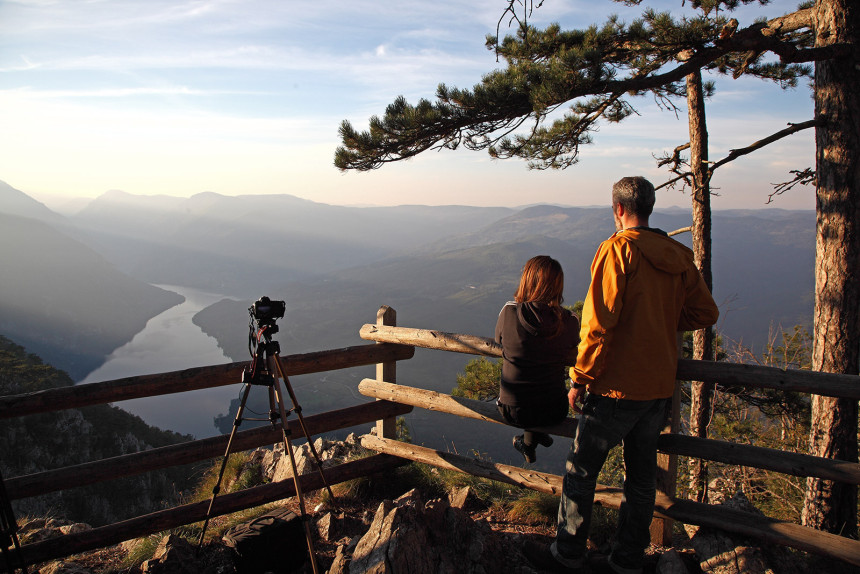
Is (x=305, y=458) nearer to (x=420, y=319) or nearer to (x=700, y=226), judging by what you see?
(x=700, y=226)

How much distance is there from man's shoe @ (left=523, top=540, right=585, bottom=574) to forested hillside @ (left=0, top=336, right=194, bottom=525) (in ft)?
126

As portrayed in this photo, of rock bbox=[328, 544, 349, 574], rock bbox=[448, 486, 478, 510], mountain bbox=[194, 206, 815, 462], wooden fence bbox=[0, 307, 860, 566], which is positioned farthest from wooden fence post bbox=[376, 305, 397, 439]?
mountain bbox=[194, 206, 815, 462]

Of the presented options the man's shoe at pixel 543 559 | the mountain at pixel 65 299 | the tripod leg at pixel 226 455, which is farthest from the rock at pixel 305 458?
the mountain at pixel 65 299

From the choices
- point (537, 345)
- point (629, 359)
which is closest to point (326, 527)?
point (537, 345)

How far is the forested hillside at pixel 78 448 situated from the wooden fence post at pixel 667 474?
38647 mm

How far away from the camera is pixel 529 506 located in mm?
4340

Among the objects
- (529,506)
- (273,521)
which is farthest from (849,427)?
(273,521)

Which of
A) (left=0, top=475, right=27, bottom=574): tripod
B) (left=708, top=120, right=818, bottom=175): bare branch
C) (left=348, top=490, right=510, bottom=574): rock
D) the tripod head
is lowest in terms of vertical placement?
(left=348, top=490, right=510, bottom=574): rock

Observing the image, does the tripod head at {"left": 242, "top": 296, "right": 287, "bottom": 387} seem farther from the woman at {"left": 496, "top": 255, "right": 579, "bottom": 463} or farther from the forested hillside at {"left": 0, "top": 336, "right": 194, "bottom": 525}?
the forested hillside at {"left": 0, "top": 336, "right": 194, "bottom": 525}

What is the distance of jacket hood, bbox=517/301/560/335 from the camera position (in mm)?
3240

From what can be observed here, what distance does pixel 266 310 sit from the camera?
12.1 feet

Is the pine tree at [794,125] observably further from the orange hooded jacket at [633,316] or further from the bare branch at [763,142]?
the orange hooded jacket at [633,316]

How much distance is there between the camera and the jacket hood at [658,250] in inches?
111

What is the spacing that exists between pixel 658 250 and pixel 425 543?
2.27 metres
